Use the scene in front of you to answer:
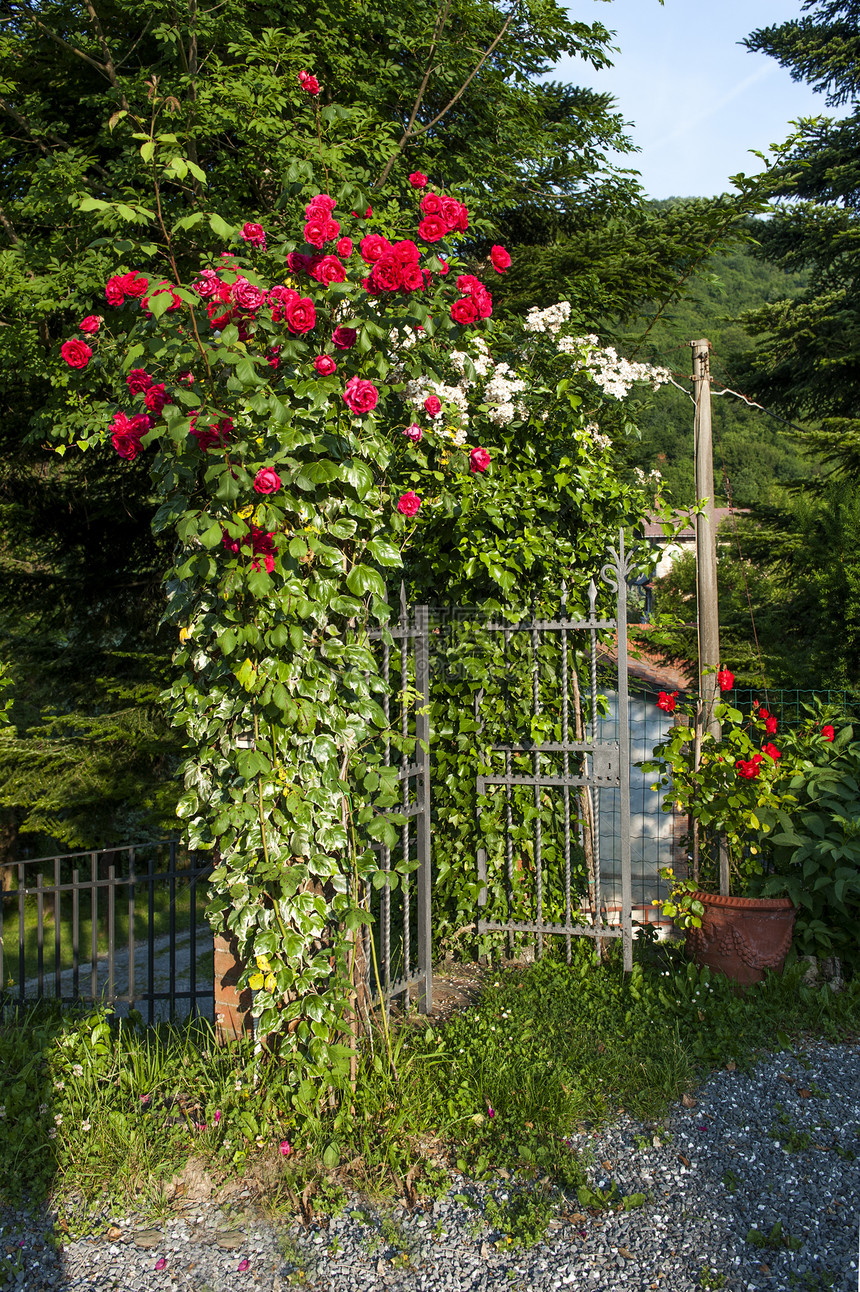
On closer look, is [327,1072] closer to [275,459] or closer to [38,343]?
[275,459]

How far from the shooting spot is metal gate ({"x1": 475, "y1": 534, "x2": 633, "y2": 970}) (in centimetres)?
440

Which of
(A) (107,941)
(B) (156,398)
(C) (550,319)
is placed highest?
(C) (550,319)

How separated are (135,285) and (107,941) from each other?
21.6 feet

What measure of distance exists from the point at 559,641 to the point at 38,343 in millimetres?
4317

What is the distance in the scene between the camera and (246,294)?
255cm

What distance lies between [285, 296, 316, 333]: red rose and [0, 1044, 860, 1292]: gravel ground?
2626mm

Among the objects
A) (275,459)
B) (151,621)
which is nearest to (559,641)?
(275,459)

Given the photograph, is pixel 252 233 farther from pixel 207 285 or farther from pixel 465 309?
pixel 465 309

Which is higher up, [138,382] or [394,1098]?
[138,382]

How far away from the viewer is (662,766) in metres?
4.46

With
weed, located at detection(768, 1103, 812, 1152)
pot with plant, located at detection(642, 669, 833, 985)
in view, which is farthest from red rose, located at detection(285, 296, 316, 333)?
weed, located at detection(768, 1103, 812, 1152)

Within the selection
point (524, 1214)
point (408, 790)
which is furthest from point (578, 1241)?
point (408, 790)

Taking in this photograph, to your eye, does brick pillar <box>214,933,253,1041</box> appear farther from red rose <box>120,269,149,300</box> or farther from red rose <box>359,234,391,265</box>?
red rose <box>359,234,391,265</box>

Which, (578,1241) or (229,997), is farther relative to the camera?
(229,997)
